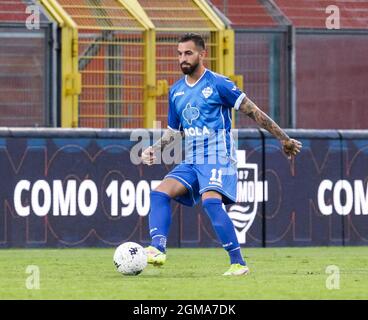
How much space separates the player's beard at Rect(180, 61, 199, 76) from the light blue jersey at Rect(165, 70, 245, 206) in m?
0.13

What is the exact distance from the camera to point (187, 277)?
11.2 metres

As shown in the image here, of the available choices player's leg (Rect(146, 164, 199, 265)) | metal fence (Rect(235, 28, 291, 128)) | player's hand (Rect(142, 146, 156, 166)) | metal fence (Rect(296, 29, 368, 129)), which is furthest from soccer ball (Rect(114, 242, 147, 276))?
metal fence (Rect(296, 29, 368, 129))

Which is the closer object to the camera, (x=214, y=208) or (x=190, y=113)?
(x=214, y=208)

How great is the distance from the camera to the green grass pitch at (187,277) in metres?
9.45

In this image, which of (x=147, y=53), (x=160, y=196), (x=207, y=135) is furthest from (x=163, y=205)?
(x=147, y=53)

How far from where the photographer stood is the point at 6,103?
60.4 ft

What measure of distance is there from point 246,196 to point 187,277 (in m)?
6.28

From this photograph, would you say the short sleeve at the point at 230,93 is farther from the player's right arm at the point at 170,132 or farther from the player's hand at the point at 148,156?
the player's hand at the point at 148,156

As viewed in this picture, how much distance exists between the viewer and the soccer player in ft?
36.8

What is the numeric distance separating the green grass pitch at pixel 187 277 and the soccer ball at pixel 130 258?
10 centimetres

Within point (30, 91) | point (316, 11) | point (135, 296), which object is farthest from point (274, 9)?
point (135, 296)
